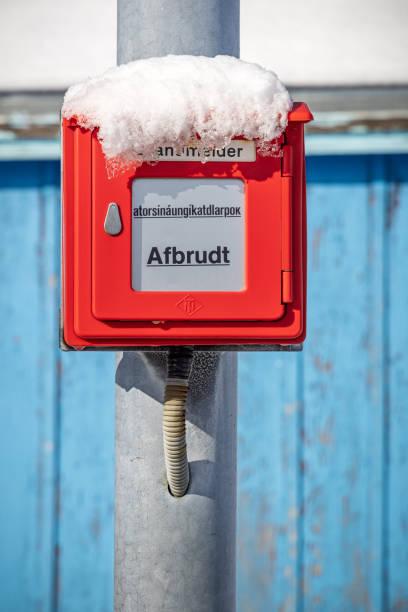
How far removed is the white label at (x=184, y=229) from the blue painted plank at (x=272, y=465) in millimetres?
1507

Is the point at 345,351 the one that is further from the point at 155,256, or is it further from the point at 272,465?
the point at 155,256

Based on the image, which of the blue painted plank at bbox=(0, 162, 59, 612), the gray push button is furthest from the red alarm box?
the blue painted plank at bbox=(0, 162, 59, 612)

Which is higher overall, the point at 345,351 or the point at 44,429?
the point at 345,351

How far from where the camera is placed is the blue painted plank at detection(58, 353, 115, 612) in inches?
97.3

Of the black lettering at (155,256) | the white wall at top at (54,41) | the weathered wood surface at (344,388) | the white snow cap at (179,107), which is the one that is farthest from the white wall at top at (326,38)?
the black lettering at (155,256)

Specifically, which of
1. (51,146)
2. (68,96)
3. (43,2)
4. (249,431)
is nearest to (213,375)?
(68,96)

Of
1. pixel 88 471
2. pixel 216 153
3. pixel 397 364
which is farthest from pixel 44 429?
pixel 216 153

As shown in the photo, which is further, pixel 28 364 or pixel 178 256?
pixel 28 364

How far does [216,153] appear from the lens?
0.95 m

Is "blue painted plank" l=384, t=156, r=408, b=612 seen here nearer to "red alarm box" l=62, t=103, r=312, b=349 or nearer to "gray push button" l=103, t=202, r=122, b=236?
"red alarm box" l=62, t=103, r=312, b=349

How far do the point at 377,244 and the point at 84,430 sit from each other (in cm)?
122

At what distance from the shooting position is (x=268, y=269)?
37.9 inches

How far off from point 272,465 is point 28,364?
940mm

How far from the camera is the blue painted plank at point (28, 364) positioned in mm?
2500
